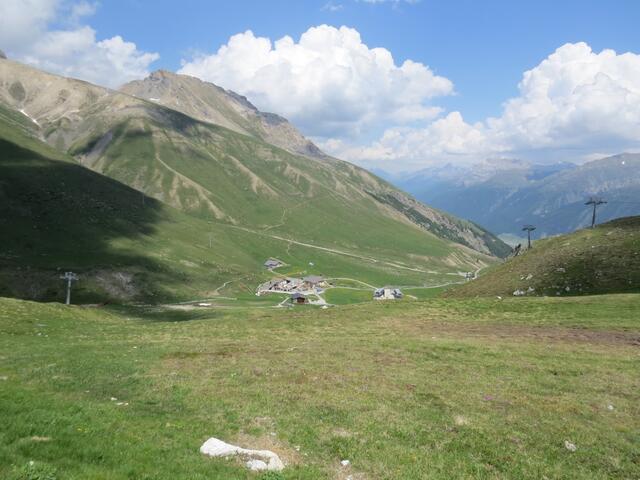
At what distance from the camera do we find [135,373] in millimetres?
27781

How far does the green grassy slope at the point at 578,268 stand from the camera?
6431 centimetres

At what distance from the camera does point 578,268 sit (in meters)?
69.9

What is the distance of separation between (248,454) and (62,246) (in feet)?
534

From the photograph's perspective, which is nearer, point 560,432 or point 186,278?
point 560,432

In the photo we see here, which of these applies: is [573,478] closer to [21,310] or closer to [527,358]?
[527,358]

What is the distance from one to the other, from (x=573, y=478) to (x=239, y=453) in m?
12.5

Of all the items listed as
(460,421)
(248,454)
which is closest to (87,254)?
(248,454)

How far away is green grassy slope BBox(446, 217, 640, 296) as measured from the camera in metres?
64.3

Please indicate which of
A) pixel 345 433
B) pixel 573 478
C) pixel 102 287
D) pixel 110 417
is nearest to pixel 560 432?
pixel 573 478

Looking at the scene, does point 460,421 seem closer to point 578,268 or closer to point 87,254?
point 578,268

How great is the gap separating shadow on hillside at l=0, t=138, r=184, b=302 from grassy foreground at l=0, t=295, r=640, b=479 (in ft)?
296

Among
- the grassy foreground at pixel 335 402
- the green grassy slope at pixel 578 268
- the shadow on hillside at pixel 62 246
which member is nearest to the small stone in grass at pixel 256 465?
the grassy foreground at pixel 335 402

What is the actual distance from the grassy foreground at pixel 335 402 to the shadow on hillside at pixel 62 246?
296 ft

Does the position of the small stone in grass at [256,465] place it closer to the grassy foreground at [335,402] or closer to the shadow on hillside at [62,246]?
the grassy foreground at [335,402]
